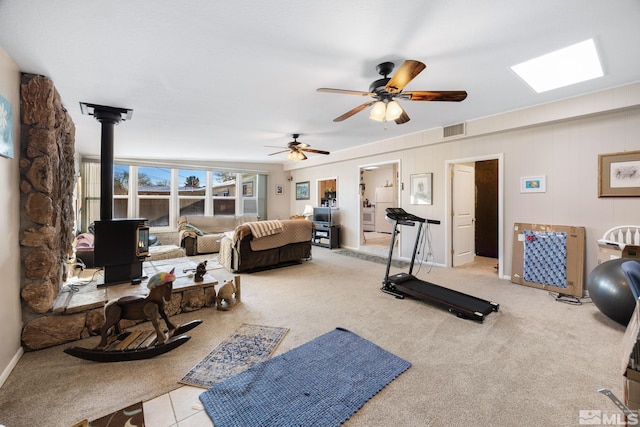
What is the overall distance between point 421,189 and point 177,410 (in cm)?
481

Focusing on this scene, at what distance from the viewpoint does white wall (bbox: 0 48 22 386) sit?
184 centimetres

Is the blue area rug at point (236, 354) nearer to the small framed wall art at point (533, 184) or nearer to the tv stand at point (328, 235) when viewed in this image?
the small framed wall art at point (533, 184)

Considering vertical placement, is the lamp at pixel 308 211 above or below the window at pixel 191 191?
below

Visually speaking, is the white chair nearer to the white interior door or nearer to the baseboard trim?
the white interior door

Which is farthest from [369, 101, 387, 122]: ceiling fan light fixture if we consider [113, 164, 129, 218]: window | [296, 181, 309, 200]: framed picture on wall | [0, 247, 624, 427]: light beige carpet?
[113, 164, 129, 218]: window

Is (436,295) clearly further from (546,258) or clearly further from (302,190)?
(302,190)

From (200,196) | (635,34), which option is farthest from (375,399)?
(200,196)

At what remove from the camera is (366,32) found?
1.92 meters

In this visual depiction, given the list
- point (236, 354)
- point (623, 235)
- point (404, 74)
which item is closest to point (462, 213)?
point (623, 235)

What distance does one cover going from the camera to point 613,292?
95.4 inches

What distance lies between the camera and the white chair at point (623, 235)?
117 inches

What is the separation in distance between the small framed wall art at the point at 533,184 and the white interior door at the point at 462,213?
1.06 meters

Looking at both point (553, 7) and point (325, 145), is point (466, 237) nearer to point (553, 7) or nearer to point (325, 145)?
point (325, 145)

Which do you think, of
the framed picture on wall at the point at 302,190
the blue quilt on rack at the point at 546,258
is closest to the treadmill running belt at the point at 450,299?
the blue quilt on rack at the point at 546,258
